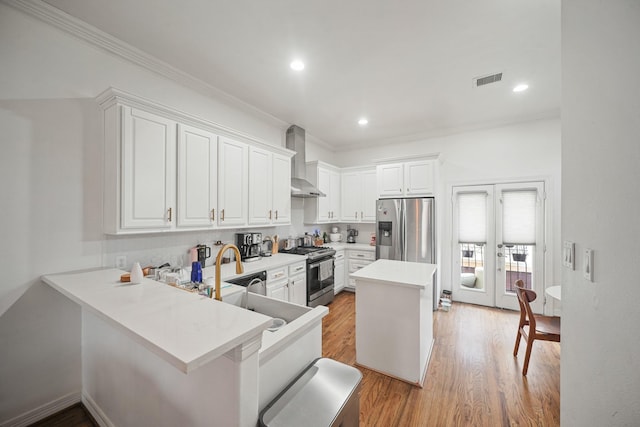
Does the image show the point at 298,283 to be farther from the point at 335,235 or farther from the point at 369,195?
the point at 369,195

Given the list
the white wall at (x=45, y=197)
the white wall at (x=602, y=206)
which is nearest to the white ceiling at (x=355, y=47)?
the white wall at (x=45, y=197)

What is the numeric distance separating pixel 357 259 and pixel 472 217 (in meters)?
2.14

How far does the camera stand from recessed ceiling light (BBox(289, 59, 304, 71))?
7.88 feet

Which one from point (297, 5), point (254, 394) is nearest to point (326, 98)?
point (297, 5)

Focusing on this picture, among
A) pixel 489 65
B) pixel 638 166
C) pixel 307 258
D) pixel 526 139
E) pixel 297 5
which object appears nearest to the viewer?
pixel 638 166

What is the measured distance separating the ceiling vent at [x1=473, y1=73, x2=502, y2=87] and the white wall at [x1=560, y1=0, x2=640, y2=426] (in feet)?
5.58

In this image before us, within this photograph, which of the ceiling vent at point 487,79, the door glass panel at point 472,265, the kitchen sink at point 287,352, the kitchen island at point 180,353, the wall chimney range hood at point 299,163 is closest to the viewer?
the kitchen island at point 180,353

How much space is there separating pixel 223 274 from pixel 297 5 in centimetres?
236

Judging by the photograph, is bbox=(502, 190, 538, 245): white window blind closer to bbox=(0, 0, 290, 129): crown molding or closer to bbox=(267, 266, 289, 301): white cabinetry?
bbox=(267, 266, 289, 301): white cabinetry

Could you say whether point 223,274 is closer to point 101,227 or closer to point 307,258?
point 101,227

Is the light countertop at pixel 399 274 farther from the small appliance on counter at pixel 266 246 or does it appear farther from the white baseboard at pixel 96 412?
the white baseboard at pixel 96 412

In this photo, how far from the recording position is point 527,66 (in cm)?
246

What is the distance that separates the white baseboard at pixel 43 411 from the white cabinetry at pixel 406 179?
4.30 metres

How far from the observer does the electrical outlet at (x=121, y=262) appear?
2.10 metres
